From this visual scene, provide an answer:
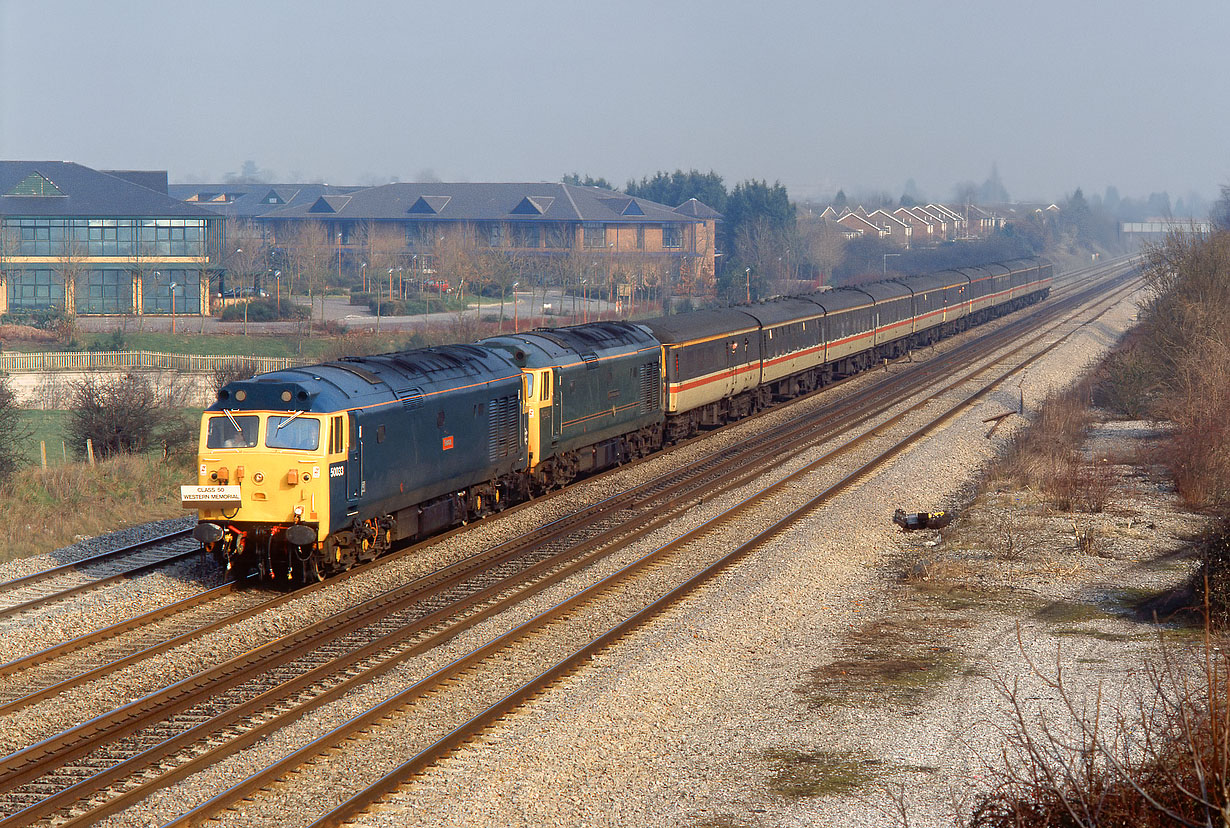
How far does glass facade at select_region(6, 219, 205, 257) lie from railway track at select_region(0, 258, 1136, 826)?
2470 inches

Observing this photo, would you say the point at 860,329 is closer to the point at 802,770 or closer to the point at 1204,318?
the point at 1204,318

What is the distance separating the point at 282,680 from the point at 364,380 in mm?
6204

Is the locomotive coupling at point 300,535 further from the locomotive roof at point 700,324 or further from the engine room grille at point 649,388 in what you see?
the locomotive roof at point 700,324

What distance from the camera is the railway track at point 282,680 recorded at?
11.1 m

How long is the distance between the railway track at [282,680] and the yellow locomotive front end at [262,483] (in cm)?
163

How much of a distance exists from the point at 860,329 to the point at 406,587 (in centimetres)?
3355

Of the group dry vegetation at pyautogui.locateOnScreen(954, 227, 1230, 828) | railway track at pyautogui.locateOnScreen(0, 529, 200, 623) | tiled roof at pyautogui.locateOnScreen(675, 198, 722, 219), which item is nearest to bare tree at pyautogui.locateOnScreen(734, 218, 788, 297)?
tiled roof at pyautogui.locateOnScreen(675, 198, 722, 219)

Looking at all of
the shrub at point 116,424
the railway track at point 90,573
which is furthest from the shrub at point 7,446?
the railway track at point 90,573

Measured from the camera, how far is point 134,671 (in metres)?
14.4

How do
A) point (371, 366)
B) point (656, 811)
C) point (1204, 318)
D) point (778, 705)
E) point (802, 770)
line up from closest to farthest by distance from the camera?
point (656, 811), point (802, 770), point (778, 705), point (371, 366), point (1204, 318)

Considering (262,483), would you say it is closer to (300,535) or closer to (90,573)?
(300,535)

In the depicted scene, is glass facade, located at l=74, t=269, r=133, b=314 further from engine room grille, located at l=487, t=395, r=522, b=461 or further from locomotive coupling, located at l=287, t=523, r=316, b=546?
locomotive coupling, located at l=287, t=523, r=316, b=546

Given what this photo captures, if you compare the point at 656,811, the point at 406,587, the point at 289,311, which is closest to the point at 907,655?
the point at 656,811

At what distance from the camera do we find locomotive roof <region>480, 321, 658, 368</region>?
25.1 meters
